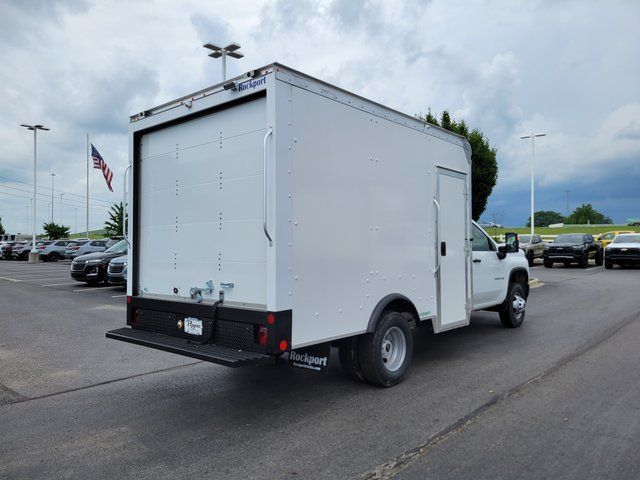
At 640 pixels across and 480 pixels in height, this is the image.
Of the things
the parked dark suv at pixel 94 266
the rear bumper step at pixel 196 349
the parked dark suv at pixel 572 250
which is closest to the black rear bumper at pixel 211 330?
the rear bumper step at pixel 196 349

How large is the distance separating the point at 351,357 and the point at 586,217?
147457 mm

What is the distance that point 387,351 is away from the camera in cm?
545

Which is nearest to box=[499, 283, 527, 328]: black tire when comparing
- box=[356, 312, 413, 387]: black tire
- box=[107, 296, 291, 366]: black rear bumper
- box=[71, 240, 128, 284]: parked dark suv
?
box=[356, 312, 413, 387]: black tire

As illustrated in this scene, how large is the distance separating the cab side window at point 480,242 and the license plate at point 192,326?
4.45m

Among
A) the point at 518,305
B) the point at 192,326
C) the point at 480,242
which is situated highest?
the point at 480,242

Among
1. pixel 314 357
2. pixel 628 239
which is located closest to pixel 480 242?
pixel 314 357

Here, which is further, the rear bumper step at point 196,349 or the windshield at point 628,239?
the windshield at point 628,239

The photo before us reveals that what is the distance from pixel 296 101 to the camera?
14.4ft

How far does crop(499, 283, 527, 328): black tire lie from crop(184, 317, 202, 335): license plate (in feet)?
18.5

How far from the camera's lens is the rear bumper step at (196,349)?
4.10 metres

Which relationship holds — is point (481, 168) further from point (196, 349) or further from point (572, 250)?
point (196, 349)

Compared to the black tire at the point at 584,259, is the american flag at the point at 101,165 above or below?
above

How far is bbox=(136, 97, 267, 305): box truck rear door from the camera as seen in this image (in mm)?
4508

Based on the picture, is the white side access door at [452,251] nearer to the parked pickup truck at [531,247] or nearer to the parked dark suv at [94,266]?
the parked dark suv at [94,266]
